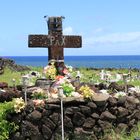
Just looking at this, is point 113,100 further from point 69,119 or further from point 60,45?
point 60,45

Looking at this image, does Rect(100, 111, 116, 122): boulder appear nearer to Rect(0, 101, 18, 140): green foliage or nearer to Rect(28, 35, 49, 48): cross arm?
Rect(0, 101, 18, 140): green foliage

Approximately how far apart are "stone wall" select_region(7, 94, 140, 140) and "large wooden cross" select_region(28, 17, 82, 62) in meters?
5.64

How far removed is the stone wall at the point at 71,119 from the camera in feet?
49.4

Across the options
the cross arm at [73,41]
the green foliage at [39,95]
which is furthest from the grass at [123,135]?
the cross arm at [73,41]

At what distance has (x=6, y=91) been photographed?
1934 cm

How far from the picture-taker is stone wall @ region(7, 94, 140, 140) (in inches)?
593

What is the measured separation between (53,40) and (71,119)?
633cm

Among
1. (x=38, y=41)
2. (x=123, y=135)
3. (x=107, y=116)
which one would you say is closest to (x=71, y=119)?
(x=107, y=116)

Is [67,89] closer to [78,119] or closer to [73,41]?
[78,119]

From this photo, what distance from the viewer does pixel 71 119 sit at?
15.1 m

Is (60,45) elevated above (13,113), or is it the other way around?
(60,45)

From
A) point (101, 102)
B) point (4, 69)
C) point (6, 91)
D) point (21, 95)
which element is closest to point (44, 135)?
point (101, 102)

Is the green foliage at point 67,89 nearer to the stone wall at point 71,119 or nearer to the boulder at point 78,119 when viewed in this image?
the stone wall at point 71,119

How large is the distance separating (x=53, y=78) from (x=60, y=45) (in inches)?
105
